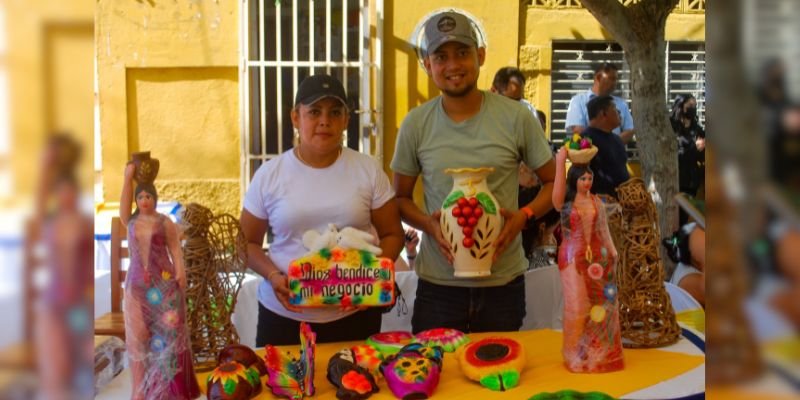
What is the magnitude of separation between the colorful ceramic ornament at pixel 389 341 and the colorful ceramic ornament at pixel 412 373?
0.40 feet

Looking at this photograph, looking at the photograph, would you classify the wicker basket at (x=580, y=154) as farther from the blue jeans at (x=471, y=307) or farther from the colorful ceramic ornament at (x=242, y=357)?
the colorful ceramic ornament at (x=242, y=357)

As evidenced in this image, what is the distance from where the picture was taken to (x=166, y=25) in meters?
5.94

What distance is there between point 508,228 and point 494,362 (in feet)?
1.29

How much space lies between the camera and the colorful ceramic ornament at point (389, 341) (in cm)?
183

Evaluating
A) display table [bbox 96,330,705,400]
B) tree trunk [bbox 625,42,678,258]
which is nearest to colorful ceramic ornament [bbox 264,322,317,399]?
display table [bbox 96,330,705,400]

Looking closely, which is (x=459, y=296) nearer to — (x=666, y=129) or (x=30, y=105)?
(x=30, y=105)

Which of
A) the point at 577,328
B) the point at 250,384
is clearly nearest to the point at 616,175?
the point at 577,328

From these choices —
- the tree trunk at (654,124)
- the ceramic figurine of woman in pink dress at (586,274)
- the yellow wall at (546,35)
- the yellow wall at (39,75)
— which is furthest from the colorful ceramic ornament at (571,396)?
the yellow wall at (546,35)

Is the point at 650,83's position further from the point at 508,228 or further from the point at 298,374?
the point at 298,374

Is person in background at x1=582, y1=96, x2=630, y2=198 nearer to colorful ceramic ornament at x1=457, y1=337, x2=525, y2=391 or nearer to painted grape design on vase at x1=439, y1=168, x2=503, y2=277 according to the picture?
painted grape design on vase at x1=439, y1=168, x2=503, y2=277

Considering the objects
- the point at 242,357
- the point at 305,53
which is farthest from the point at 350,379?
the point at 305,53

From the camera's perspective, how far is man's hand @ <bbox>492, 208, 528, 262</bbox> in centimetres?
196

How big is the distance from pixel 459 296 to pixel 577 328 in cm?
44

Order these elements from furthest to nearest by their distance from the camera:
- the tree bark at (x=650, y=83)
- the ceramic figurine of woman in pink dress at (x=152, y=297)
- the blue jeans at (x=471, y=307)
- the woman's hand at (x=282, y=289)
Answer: the tree bark at (x=650, y=83)
the blue jeans at (x=471, y=307)
the woman's hand at (x=282, y=289)
the ceramic figurine of woman in pink dress at (x=152, y=297)
